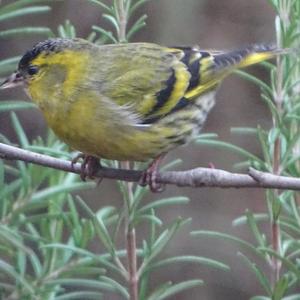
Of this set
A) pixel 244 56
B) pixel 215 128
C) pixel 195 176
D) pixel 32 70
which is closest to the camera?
pixel 195 176

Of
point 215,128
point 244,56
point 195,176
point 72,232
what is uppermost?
point 195,176

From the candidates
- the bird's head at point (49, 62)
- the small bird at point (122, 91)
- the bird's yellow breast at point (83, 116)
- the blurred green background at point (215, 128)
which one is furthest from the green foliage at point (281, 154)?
the blurred green background at point (215, 128)

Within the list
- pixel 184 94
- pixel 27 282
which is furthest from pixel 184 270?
pixel 27 282

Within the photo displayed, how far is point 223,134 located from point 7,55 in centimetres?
136

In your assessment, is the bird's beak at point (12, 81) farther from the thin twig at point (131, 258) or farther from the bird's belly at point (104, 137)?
the thin twig at point (131, 258)

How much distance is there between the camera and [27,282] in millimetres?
2594

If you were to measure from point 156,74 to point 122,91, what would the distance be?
136 millimetres

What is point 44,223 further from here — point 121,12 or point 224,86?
point 224,86

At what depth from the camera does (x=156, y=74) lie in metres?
3.02

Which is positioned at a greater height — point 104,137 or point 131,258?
point 104,137

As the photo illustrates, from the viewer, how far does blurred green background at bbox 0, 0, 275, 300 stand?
5.39 metres

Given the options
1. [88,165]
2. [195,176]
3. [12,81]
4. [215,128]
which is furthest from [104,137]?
[215,128]

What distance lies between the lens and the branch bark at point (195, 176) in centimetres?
202

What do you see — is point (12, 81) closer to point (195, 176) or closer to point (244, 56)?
point (244, 56)
